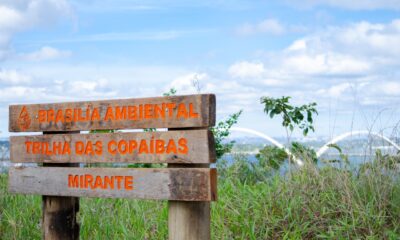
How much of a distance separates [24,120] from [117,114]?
128 centimetres

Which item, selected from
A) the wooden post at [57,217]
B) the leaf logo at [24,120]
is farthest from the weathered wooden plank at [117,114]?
the wooden post at [57,217]

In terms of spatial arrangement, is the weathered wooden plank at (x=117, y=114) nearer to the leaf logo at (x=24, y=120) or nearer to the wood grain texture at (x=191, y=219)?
the leaf logo at (x=24, y=120)

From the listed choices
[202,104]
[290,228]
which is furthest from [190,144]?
[290,228]

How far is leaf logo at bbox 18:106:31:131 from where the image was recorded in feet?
20.0

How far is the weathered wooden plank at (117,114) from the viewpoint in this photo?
4.91 m

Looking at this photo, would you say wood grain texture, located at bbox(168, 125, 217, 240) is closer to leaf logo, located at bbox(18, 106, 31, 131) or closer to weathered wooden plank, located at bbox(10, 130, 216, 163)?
weathered wooden plank, located at bbox(10, 130, 216, 163)

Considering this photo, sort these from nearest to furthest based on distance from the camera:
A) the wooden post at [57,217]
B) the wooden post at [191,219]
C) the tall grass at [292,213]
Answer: the wooden post at [191,219], the tall grass at [292,213], the wooden post at [57,217]

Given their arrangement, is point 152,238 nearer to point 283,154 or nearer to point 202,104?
point 202,104

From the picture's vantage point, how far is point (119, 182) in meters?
5.35

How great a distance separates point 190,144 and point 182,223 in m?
0.68

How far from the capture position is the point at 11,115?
6.26m

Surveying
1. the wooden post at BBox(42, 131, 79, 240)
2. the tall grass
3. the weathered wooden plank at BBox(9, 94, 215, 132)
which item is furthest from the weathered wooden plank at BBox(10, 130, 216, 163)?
the tall grass

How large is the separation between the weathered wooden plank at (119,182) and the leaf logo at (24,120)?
436 mm

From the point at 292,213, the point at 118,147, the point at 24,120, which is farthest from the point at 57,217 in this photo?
the point at 292,213
